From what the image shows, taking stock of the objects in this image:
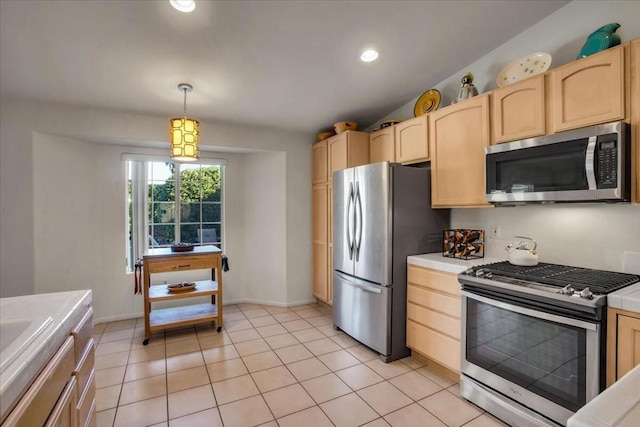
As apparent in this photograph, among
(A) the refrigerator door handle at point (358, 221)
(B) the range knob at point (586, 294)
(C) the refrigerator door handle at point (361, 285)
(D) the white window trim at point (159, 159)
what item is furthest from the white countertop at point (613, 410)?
(D) the white window trim at point (159, 159)

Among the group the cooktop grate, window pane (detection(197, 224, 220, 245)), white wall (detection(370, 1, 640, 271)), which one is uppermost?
white wall (detection(370, 1, 640, 271))

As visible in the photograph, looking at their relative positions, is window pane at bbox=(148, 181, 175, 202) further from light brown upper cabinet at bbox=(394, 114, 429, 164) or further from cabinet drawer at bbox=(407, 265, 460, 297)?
cabinet drawer at bbox=(407, 265, 460, 297)

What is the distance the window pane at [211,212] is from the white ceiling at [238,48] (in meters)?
1.39

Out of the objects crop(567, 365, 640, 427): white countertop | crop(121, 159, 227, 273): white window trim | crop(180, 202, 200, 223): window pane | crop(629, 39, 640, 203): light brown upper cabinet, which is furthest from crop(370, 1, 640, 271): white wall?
crop(121, 159, 227, 273): white window trim

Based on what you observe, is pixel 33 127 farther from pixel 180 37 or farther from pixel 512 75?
pixel 512 75

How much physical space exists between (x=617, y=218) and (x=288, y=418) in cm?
249

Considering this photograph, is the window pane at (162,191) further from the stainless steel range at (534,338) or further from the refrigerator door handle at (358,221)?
the stainless steel range at (534,338)

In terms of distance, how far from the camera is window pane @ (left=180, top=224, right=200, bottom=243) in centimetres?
408

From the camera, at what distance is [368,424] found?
189cm

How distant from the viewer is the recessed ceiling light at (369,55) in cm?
256

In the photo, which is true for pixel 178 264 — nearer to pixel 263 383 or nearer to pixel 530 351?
pixel 263 383

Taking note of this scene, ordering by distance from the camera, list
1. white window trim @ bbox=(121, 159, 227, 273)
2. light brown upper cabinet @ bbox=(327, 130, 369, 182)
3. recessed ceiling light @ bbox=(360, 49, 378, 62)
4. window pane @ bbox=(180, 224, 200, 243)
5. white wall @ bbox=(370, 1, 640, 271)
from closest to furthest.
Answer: white wall @ bbox=(370, 1, 640, 271) < recessed ceiling light @ bbox=(360, 49, 378, 62) < light brown upper cabinet @ bbox=(327, 130, 369, 182) < white window trim @ bbox=(121, 159, 227, 273) < window pane @ bbox=(180, 224, 200, 243)

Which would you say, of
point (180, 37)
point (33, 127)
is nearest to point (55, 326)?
point (180, 37)

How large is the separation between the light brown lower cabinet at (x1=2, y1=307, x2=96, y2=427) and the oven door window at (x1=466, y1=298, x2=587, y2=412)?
7.43ft
